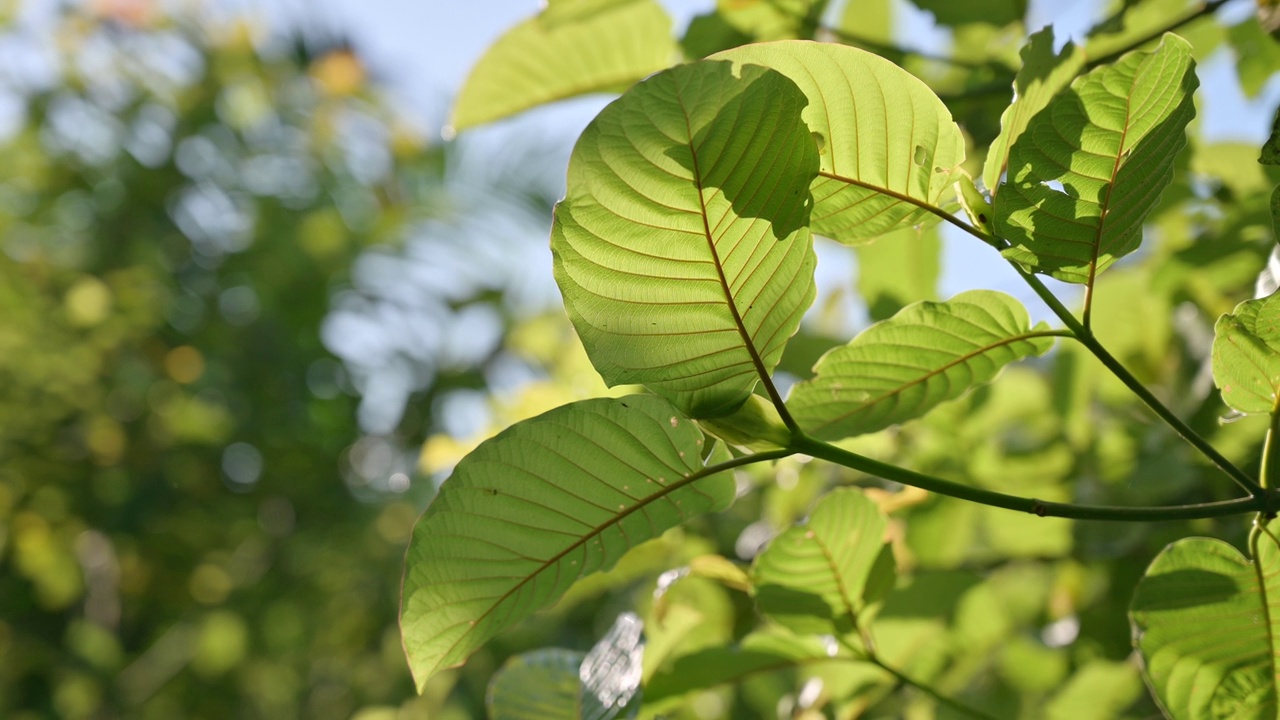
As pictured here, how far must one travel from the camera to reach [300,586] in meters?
2.72

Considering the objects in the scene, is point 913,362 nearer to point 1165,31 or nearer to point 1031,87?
point 1031,87

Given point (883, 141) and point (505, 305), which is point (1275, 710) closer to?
point (883, 141)

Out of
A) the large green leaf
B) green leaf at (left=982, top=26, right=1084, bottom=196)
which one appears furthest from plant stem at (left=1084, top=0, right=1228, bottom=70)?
the large green leaf

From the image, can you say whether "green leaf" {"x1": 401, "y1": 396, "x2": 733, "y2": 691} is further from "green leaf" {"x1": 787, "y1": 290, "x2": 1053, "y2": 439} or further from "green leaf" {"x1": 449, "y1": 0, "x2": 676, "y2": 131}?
"green leaf" {"x1": 449, "y1": 0, "x2": 676, "y2": 131}

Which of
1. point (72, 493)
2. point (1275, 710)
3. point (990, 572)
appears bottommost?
point (72, 493)

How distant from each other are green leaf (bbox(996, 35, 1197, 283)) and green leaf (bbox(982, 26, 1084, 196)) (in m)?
0.03

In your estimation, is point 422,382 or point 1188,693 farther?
point 422,382

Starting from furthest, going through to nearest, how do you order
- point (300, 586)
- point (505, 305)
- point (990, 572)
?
point (505, 305) < point (300, 586) < point (990, 572)

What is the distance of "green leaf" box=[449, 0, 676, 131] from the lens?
77cm

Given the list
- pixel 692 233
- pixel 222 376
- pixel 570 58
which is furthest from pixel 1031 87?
pixel 222 376

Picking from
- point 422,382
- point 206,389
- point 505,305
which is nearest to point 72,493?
point 206,389

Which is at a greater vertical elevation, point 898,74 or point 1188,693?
point 898,74

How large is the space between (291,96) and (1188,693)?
12.1 ft

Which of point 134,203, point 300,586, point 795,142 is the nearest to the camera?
point 795,142
